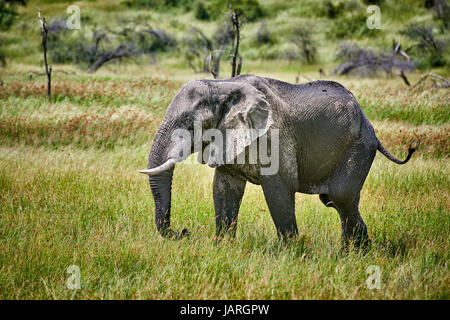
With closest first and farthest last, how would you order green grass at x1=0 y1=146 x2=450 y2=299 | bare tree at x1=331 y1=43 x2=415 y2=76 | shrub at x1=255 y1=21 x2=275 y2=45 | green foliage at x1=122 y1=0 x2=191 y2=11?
green grass at x1=0 y1=146 x2=450 y2=299, bare tree at x1=331 y1=43 x2=415 y2=76, shrub at x1=255 y1=21 x2=275 y2=45, green foliage at x1=122 y1=0 x2=191 y2=11

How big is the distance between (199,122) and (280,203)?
1168 mm

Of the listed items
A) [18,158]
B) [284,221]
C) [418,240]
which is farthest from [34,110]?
[418,240]

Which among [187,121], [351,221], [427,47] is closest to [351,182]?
[351,221]

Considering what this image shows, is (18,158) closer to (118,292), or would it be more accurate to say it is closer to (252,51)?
(118,292)

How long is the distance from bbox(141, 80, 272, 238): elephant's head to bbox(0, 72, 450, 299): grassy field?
0.67m

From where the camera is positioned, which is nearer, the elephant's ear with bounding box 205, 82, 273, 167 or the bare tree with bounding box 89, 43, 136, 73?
the elephant's ear with bounding box 205, 82, 273, 167

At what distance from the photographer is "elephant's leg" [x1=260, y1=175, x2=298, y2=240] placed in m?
4.47

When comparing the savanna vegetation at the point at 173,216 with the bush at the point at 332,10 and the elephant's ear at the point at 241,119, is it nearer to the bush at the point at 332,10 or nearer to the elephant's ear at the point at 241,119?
the elephant's ear at the point at 241,119

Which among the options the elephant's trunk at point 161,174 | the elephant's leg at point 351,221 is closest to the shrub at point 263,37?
the elephant's leg at point 351,221

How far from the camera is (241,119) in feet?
14.2

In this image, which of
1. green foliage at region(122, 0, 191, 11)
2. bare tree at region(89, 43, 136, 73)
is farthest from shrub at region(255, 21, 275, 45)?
green foliage at region(122, 0, 191, 11)

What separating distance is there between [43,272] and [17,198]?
2274 mm

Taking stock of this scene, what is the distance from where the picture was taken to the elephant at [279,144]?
430cm

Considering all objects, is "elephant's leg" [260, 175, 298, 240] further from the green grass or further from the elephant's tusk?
the elephant's tusk
